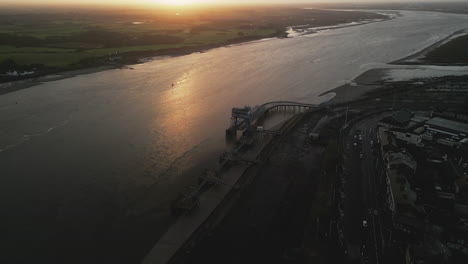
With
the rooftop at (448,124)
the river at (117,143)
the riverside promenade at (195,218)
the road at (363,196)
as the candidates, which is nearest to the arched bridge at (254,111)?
the river at (117,143)

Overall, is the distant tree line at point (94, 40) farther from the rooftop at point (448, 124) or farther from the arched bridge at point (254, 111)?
the rooftop at point (448, 124)

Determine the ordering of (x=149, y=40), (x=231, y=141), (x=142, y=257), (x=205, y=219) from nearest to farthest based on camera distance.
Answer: (x=142, y=257), (x=205, y=219), (x=231, y=141), (x=149, y=40)

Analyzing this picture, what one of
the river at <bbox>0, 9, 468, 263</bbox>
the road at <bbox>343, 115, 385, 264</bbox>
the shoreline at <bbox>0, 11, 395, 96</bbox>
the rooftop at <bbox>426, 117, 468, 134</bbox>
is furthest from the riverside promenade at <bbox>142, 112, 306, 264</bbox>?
the shoreline at <bbox>0, 11, 395, 96</bbox>

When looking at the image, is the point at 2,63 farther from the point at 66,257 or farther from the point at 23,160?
the point at 66,257

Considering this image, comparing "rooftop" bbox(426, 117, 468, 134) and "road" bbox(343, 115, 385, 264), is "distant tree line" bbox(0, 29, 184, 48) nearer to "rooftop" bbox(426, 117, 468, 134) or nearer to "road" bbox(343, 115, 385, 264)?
"road" bbox(343, 115, 385, 264)

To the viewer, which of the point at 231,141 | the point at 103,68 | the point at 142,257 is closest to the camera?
the point at 142,257

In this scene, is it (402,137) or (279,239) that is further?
(402,137)

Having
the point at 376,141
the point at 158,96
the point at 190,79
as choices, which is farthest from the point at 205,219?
the point at 190,79

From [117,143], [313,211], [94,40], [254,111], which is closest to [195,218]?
[313,211]
